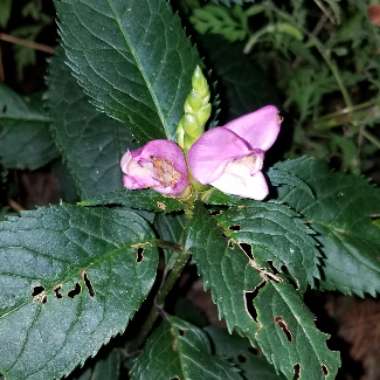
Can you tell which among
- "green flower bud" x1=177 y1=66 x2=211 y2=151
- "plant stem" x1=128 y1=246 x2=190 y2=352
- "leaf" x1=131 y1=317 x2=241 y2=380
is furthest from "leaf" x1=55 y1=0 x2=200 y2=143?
"leaf" x1=131 y1=317 x2=241 y2=380

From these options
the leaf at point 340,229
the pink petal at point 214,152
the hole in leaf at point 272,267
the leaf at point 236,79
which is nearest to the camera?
the pink petal at point 214,152

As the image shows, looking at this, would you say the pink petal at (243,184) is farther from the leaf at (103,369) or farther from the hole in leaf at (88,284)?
the leaf at (103,369)

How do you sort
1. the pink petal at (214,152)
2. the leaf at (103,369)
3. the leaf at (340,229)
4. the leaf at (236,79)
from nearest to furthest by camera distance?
the pink petal at (214,152) < the leaf at (340,229) < the leaf at (103,369) < the leaf at (236,79)

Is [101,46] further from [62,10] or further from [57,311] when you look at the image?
[57,311]

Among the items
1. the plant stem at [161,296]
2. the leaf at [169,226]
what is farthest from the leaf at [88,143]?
the plant stem at [161,296]

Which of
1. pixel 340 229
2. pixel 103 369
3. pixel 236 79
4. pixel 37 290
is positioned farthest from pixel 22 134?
pixel 340 229

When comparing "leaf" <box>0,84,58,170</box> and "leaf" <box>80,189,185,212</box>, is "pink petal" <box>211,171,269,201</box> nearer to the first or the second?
"leaf" <box>80,189,185,212</box>
